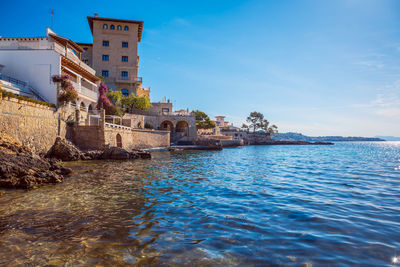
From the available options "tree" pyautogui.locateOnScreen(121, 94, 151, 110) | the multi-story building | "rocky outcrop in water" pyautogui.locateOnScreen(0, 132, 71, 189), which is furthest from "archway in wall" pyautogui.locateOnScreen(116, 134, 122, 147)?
the multi-story building

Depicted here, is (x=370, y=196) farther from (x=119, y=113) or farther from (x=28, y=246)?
(x=119, y=113)

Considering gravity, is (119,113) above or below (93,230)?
above

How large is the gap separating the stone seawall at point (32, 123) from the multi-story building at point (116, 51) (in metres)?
25.3

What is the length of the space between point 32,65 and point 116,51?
24.8m

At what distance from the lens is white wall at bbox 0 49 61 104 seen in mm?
20484

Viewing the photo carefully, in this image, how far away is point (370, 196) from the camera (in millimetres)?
8930

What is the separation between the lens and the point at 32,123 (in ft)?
52.2

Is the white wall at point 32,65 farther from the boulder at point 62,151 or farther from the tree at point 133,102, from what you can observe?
the tree at point 133,102

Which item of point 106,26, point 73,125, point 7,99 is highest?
point 106,26

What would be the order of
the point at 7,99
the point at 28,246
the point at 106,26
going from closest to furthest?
the point at 28,246, the point at 7,99, the point at 106,26

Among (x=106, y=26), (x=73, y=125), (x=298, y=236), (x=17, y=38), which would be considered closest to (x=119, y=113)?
(x=73, y=125)

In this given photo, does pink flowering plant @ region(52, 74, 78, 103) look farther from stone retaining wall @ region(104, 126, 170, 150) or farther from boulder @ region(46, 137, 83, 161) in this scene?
stone retaining wall @ region(104, 126, 170, 150)

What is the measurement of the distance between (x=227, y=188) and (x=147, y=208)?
168 inches

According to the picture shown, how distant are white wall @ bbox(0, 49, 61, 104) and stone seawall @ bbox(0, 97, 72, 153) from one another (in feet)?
12.5
